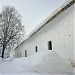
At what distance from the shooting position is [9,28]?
2477 centimetres

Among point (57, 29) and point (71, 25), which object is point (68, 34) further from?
point (57, 29)

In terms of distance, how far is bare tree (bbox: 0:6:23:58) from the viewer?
2442 cm

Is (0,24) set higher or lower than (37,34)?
higher

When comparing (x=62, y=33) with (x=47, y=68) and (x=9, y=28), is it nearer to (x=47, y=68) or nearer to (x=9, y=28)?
(x=47, y=68)

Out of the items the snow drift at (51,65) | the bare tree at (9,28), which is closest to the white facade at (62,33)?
the snow drift at (51,65)

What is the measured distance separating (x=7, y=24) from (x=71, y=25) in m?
15.9

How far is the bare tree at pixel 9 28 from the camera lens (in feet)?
80.1

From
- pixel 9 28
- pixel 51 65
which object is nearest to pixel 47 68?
pixel 51 65

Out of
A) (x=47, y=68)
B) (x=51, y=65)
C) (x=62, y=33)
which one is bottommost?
(x=47, y=68)

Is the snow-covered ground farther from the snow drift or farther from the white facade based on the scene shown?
the white facade

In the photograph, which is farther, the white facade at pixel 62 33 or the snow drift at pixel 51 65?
the white facade at pixel 62 33

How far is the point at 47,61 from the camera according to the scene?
8.69m

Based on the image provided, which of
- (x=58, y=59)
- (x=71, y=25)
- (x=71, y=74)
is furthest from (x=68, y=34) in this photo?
(x=71, y=74)

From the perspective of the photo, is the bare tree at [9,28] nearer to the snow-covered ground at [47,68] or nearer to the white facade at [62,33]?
the white facade at [62,33]
